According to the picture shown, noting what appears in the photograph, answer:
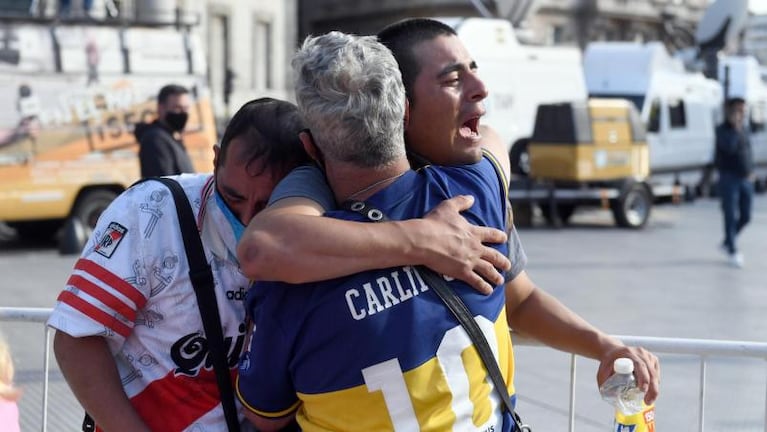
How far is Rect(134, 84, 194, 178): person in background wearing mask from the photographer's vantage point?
23.0 ft

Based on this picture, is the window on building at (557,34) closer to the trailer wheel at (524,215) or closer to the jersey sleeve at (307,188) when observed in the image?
the trailer wheel at (524,215)

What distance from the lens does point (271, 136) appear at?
75.2 inches

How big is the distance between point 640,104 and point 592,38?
24.5 meters

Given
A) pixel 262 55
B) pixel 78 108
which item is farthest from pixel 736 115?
pixel 262 55

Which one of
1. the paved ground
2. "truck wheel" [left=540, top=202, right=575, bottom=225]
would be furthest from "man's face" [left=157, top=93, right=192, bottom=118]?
"truck wheel" [left=540, top=202, right=575, bottom=225]

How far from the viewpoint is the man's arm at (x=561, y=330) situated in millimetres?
2139

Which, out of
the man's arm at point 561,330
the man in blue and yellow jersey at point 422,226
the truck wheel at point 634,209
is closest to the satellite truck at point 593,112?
the truck wheel at point 634,209

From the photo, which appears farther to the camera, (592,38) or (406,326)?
(592,38)

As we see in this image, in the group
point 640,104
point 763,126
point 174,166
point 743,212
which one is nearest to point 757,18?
point 763,126

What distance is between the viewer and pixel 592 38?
140 feet

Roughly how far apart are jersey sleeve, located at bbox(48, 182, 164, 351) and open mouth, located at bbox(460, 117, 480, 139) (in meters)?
0.64

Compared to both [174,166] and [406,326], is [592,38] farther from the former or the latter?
[406,326]

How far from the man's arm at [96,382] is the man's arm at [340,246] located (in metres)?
0.42

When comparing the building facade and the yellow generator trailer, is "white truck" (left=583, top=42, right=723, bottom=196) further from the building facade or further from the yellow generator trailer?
the building facade
